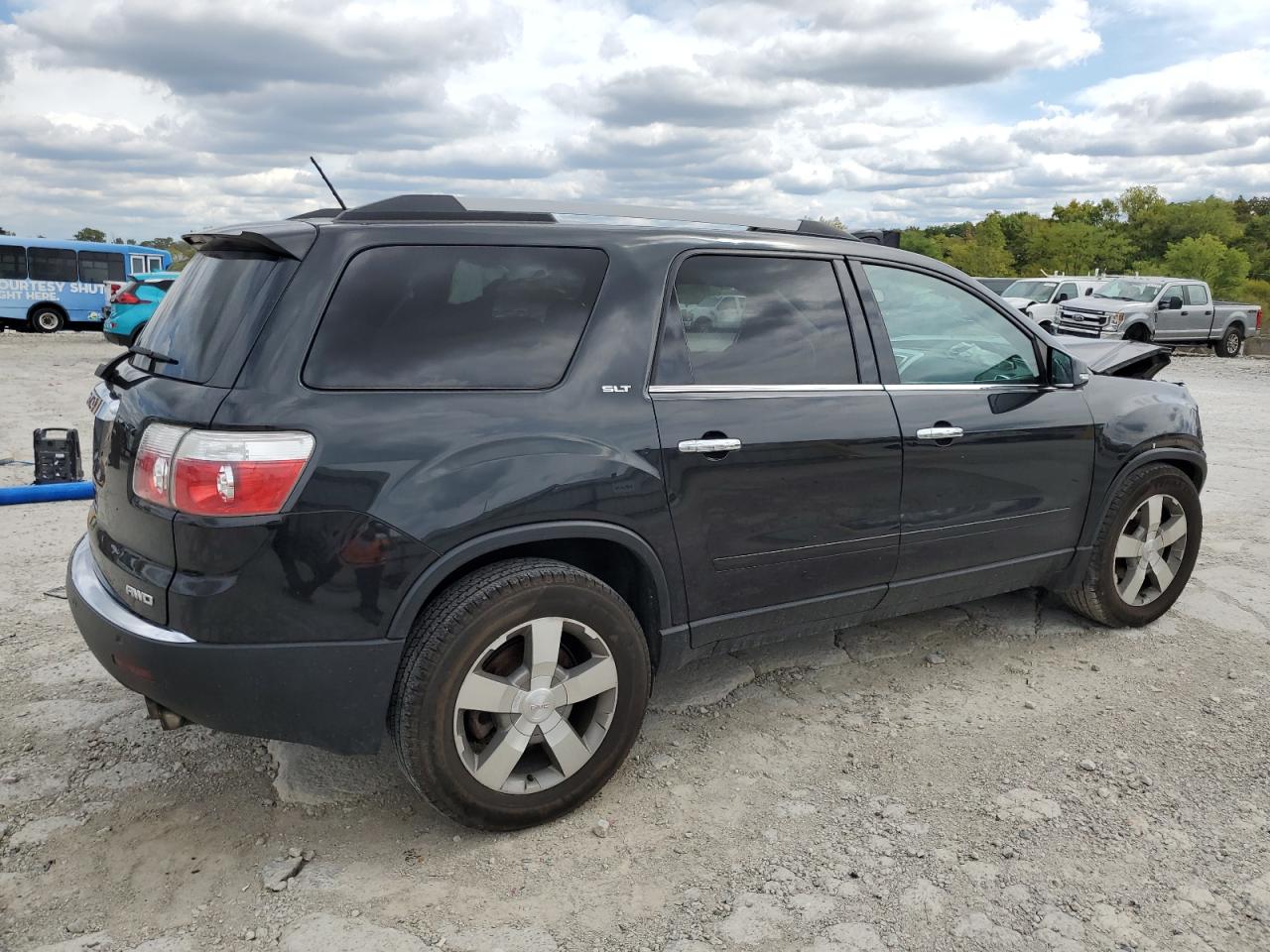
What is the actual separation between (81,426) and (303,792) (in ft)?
26.6

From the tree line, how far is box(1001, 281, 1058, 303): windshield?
40.3 meters

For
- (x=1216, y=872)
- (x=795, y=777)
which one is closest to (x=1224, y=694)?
(x=1216, y=872)

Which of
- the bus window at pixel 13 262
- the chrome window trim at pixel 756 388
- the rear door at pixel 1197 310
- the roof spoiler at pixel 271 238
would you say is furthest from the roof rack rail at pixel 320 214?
the bus window at pixel 13 262

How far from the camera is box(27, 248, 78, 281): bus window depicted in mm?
24953

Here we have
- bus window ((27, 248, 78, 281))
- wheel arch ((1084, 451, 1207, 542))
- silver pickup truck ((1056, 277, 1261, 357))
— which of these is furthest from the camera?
bus window ((27, 248, 78, 281))

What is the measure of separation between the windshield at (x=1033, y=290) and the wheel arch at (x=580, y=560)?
22.3 meters

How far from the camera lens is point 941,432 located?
3656 mm

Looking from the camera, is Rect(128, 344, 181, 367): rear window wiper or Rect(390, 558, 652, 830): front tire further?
Rect(128, 344, 181, 367): rear window wiper

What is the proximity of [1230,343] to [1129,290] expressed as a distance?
392 cm

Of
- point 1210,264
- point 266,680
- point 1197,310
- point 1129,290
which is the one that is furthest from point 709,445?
point 1210,264

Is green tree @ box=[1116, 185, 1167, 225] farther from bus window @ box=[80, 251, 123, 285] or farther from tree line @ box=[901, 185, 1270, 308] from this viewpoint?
bus window @ box=[80, 251, 123, 285]

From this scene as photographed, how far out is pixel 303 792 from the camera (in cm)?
316

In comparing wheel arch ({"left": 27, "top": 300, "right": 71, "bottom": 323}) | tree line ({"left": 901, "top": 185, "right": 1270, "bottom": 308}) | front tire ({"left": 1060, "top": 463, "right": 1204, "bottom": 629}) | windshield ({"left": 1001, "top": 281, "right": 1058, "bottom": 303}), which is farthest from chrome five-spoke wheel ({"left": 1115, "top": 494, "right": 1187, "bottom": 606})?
tree line ({"left": 901, "top": 185, "right": 1270, "bottom": 308})

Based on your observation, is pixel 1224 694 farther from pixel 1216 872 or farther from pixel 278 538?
pixel 278 538
